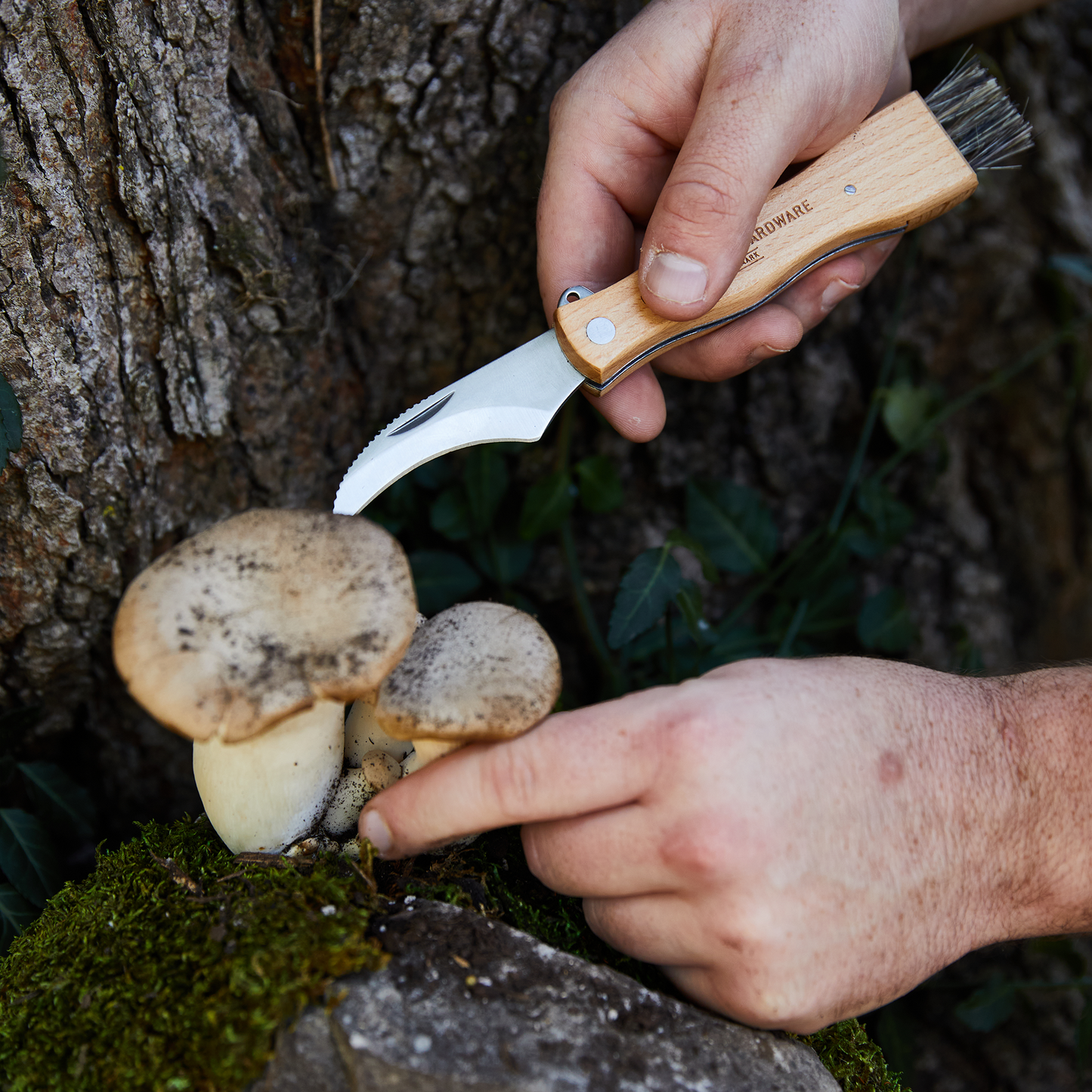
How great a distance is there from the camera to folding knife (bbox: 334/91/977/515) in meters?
1.77

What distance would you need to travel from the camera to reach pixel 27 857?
1.85 m

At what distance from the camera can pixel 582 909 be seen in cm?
163

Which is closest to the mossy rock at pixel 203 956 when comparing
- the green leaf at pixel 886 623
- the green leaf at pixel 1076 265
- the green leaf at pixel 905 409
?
the green leaf at pixel 886 623

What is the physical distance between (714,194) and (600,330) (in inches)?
13.9

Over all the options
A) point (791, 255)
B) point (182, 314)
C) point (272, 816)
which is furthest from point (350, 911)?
point (791, 255)

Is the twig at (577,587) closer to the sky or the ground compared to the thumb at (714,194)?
closer to the ground

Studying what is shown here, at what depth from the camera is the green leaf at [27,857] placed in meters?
1.82

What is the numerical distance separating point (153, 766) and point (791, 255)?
218cm

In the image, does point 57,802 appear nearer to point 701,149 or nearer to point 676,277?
point 676,277

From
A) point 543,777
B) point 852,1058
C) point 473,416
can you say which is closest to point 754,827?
point 543,777

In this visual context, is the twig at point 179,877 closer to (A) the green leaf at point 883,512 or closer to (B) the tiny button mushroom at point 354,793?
(B) the tiny button mushroom at point 354,793

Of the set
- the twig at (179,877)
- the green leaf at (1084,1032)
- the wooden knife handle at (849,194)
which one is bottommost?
the green leaf at (1084,1032)

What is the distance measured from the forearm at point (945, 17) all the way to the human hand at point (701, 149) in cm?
11

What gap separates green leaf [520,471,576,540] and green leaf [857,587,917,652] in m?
1.07
